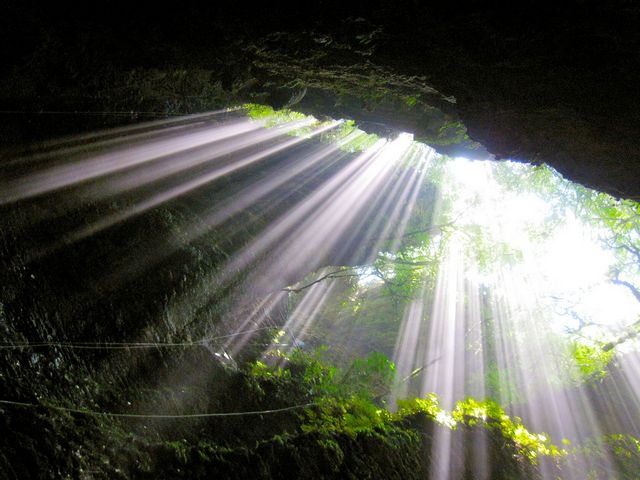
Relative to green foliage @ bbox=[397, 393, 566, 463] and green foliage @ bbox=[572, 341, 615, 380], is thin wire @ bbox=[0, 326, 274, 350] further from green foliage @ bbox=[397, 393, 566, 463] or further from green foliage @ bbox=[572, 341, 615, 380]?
green foliage @ bbox=[572, 341, 615, 380]

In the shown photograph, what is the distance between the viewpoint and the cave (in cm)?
276

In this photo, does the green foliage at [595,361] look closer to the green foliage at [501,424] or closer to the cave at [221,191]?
the cave at [221,191]

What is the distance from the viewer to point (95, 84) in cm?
468

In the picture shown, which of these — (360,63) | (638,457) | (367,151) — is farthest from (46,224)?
(638,457)

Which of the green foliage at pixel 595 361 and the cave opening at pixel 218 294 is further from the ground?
the cave opening at pixel 218 294

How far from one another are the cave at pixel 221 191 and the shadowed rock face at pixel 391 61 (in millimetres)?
23

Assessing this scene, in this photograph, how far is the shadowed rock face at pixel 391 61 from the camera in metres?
2.54

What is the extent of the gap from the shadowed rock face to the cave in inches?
0.9

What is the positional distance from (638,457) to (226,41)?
1582cm

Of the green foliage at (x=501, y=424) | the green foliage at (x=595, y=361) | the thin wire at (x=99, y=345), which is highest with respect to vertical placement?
the thin wire at (x=99, y=345)

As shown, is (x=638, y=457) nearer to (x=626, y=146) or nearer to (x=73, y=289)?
(x=626, y=146)

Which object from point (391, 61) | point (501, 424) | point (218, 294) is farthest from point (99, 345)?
point (501, 424)

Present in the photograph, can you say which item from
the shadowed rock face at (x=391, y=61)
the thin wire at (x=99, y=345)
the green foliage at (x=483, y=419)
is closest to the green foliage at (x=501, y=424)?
the green foliage at (x=483, y=419)

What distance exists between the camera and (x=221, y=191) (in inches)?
345
